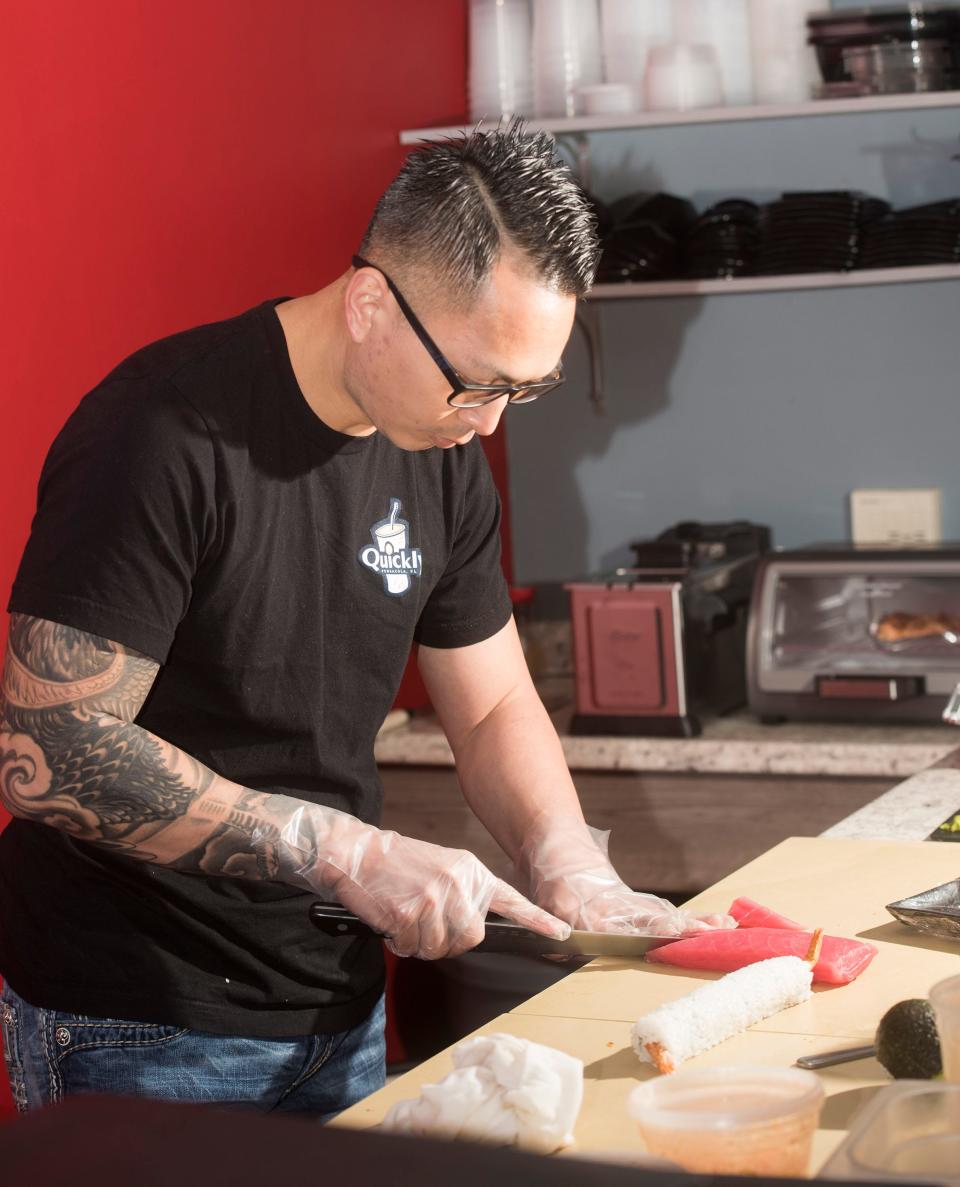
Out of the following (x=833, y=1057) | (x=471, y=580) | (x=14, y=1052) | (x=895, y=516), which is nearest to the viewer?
(x=833, y=1057)

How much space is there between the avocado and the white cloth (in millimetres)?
229

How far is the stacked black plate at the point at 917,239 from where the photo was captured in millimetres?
3180

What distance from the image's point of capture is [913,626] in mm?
3094

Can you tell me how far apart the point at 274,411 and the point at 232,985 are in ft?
1.84

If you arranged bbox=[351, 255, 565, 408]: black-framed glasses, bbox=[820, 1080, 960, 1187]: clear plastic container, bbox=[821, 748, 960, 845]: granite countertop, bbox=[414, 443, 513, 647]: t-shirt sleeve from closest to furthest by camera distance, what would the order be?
1. bbox=[820, 1080, 960, 1187]: clear plastic container
2. bbox=[351, 255, 565, 408]: black-framed glasses
3. bbox=[414, 443, 513, 647]: t-shirt sleeve
4. bbox=[821, 748, 960, 845]: granite countertop

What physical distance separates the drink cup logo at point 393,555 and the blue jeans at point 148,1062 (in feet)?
1.55

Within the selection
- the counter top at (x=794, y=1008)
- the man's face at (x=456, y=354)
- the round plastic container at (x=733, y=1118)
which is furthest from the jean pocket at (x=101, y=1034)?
the round plastic container at (x=733, y=1118)

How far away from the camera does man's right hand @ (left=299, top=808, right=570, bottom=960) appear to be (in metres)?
1.39

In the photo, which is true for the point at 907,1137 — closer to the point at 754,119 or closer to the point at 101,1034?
the point at 101,1034

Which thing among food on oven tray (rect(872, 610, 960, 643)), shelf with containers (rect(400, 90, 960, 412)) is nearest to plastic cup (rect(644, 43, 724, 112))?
shelf with containers (rect(400, 90, 960, 412))

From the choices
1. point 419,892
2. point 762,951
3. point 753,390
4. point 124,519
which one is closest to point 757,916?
point 762,951

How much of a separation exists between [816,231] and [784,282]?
12 cm

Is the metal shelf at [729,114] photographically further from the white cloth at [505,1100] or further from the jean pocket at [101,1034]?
the white cloth at [505,1100]

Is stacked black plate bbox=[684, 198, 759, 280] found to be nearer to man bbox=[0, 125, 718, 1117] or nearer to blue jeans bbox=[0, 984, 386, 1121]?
man bbox=[0, 125, 718, 1117]
